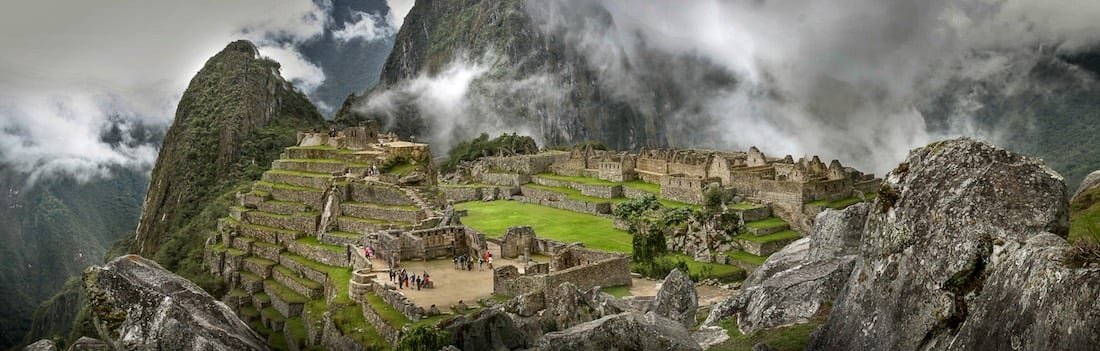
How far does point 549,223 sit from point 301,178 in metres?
11.3

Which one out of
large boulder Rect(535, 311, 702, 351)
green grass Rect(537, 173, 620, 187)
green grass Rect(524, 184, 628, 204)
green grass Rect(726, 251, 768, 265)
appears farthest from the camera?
green grass Rect(537, 173, 620, 187)

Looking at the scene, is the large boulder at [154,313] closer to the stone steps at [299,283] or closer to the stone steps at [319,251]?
the stone steps at [299,283]

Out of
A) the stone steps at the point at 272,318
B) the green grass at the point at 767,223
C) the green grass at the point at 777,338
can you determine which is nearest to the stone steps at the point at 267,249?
the stone steps at the point at 272,318

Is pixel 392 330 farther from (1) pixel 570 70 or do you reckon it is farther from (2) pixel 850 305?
(1) pixel 570 70

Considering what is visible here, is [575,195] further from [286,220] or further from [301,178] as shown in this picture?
[286,220]

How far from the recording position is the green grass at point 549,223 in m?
35.5

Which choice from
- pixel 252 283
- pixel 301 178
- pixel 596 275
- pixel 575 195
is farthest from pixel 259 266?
pixel 575 195

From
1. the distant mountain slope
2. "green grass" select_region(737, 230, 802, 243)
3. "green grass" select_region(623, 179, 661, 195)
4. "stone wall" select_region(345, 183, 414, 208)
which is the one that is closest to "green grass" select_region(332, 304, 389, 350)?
"stone wall" select_region(345, 183, 414, 208)

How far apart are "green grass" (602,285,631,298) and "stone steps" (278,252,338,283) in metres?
9.48

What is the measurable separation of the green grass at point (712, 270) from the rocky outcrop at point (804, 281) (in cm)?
1467

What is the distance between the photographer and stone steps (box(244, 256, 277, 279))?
33000 millimetres

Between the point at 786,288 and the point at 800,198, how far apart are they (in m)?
26.1

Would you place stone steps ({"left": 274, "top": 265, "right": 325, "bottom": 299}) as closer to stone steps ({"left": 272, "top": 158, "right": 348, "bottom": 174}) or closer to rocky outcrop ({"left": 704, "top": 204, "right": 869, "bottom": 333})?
stone steps ({"left": 272, "top": 158, "right": 348, "bottom": 174})

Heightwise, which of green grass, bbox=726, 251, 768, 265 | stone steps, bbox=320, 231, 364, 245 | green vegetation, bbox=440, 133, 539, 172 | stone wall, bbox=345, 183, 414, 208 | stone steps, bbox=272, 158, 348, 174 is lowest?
green grass, bbox=726, 251, 768, 265
